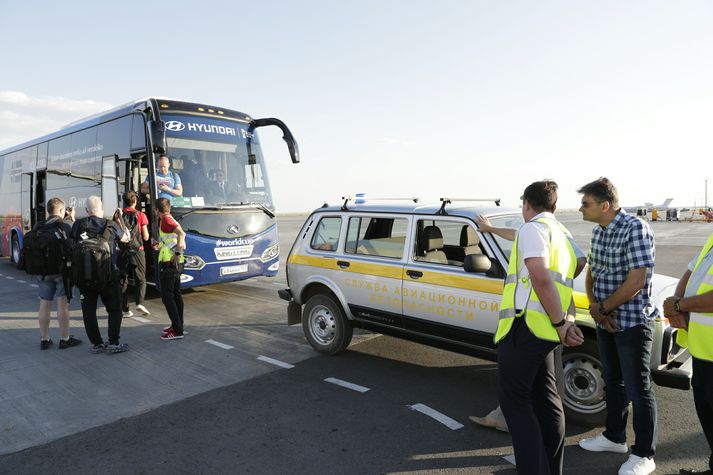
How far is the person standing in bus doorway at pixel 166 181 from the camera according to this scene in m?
8.26

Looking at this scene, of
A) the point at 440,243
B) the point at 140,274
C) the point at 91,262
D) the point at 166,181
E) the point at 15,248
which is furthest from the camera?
the point at 15,248

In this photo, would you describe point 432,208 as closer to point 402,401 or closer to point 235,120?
point 402,401

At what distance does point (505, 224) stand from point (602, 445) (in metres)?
2.10

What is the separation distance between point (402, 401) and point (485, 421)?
0.84 metres

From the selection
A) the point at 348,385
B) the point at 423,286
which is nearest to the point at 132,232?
A: the point at 348,385

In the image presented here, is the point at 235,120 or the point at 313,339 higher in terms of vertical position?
the point at 235,120

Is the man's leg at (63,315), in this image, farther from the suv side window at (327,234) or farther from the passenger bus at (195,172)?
the suv side window at (327,234)

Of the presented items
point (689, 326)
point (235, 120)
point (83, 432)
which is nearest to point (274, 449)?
point (83, 432)

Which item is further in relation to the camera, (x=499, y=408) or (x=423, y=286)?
(x=423, y=286)

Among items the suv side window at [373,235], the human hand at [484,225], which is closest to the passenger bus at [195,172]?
the suv side window at [373,235]

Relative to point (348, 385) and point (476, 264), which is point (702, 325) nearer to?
point (476, 264)

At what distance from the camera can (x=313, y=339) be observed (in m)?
5.89

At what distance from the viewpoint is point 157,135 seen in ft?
26.3

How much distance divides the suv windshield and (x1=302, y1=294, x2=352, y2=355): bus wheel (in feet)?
6.73
